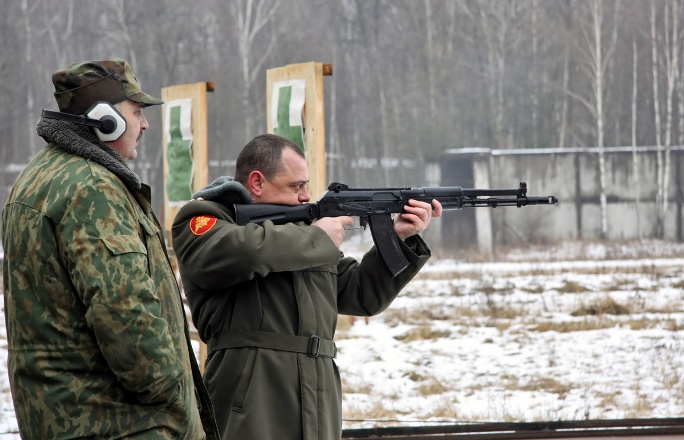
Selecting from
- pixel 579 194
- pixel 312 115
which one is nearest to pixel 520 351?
pixel 312 115

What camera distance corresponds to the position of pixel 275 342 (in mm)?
3168

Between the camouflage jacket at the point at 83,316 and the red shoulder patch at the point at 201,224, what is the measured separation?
0.67 metres

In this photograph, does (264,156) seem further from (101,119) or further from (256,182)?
(101,119)

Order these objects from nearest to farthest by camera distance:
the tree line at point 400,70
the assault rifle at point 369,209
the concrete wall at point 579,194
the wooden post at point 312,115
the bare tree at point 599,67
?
the assault rifle at point 369,209 → the wooden post at point 312,115 → the bare tree at point 599,67 → the concrete wall at point 579,194 → the tree line at point 400,70

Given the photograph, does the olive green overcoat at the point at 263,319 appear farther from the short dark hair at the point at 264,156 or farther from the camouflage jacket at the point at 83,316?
the camouflage jacket at the point at 83,316

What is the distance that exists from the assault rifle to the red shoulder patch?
4.8 inches

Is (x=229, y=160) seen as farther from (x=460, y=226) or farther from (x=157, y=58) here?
(x=460, y=226)

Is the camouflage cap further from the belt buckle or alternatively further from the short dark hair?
the belt buckle

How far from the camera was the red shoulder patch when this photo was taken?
3174 millimetres

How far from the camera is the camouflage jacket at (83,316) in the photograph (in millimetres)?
2361

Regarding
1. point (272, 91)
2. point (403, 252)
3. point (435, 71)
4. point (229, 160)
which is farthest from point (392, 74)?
point (403, 252)

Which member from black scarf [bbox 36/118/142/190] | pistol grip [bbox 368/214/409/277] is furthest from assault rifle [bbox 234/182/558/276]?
black scarf [bbox 36/118/142/190]

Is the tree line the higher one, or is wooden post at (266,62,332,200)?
the tree line

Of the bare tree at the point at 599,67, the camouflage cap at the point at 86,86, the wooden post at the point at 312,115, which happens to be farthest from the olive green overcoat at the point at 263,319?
the bare tree at the point at 599,67
